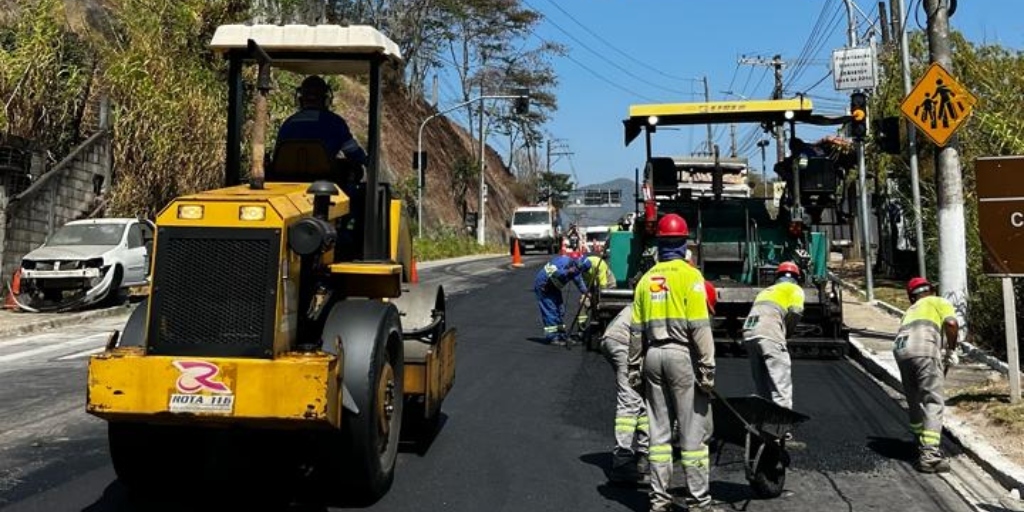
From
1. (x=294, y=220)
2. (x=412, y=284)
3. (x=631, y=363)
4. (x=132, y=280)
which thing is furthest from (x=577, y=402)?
(x=132, y=280)

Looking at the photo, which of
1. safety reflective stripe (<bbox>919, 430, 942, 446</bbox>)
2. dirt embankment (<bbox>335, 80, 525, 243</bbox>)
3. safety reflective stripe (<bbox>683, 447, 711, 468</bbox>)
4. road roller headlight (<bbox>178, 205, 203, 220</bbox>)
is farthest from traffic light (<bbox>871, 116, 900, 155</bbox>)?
dirt embankment (<bbox>335, 80, 525, 243</bbox>)

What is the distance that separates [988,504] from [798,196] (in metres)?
6.98

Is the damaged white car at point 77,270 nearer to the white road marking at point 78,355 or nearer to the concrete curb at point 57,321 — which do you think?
the concrete curb at point 57,321

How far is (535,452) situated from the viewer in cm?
746

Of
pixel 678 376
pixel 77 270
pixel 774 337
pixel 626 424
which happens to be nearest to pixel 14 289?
pixel 77 270

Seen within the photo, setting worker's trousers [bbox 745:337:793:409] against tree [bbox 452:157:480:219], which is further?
tree [bbox 452:157:480:219]

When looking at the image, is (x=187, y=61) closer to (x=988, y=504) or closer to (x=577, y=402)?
(x=577, y=402)

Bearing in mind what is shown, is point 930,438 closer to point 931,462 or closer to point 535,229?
point 931,462

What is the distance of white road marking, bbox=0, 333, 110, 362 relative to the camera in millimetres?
12711

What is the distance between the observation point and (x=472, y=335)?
48.2ft

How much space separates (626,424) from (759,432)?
39.1 inches

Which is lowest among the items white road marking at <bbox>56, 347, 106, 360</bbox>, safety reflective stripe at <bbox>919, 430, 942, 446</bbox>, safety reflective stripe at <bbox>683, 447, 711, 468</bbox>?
safety reflective stripe at <bbox>919, 430, 942, 446</bbox>

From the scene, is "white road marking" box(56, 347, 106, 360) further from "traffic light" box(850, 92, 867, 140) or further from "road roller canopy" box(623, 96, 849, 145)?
"traffic light" box(850, 92, 867, 140)

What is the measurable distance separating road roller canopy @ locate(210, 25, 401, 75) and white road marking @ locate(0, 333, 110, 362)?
801cm
